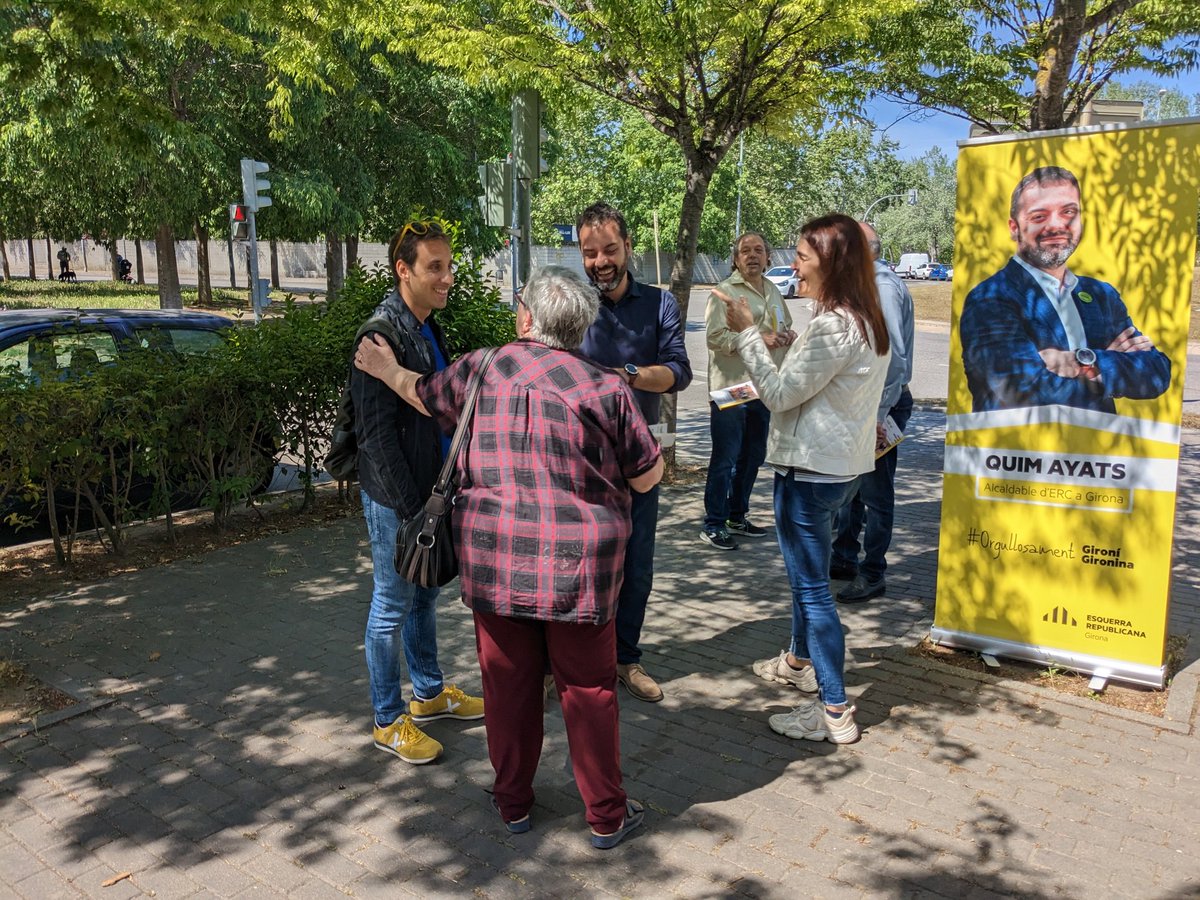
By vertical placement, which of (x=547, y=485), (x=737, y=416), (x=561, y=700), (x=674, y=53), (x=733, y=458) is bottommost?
(x=561, y=700)

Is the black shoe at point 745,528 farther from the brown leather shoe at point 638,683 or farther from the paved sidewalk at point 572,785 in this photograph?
the brown leather shoe at point 638,683

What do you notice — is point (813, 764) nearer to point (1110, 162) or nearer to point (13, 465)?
point (1110, 162)

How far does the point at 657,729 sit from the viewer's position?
397 centimetres

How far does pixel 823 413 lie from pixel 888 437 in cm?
165

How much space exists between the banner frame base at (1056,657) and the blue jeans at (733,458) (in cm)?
203

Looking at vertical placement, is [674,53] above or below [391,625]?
above

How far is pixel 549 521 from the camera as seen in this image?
286 cm

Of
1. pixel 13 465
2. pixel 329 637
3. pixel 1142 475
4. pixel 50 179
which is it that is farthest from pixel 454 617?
pixel 50 179

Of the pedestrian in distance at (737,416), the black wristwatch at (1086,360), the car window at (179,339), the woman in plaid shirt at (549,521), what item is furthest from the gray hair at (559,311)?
the car window at (179,339)

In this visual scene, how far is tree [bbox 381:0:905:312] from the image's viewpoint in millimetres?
7195

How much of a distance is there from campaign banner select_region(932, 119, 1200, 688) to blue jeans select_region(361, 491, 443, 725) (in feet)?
8.14

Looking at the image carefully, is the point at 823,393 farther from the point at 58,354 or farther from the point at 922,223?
the point at 922,223

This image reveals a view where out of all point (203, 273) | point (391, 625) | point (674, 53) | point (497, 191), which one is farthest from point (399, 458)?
point (203, 273)

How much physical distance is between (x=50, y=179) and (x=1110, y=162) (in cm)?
2434
